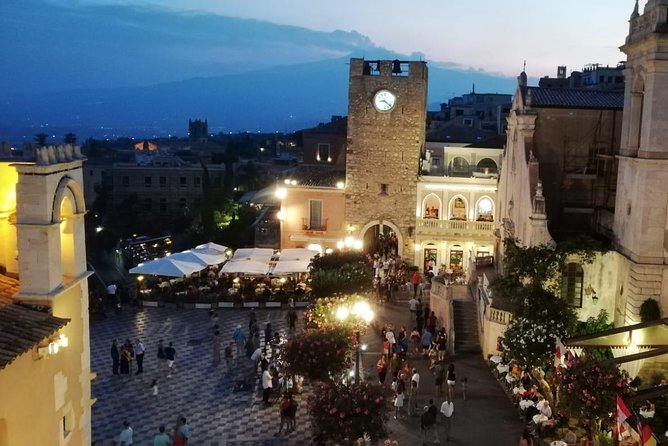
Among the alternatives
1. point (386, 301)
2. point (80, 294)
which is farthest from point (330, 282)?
point (80, 294)

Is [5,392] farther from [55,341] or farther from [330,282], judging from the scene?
[330,282]

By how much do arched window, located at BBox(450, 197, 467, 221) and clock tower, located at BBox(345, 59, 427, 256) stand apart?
2282mm

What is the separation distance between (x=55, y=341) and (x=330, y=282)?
59.6ft

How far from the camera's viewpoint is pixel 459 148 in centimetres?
4559

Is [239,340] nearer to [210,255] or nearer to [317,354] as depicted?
[317,354]

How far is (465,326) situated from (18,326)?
20.5 metres

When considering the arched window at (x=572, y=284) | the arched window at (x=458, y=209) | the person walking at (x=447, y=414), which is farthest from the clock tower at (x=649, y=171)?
the arched window at (x=458, y=209)

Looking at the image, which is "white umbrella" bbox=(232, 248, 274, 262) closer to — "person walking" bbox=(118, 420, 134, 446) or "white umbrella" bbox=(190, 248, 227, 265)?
"white umbrella" bbox=(190, 248, 227, 265)

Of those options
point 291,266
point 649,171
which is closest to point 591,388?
Result: point 649,171

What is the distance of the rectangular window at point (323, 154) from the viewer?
53.5 metres

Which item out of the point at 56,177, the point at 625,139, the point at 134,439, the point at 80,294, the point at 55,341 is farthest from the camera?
the point at 625,139

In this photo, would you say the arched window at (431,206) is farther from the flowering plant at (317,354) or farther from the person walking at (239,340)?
the flowering plant at (317,354)

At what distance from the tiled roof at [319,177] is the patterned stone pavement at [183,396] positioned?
14.5 meters

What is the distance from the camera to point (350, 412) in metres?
17.4
